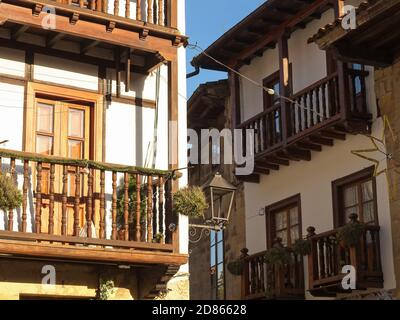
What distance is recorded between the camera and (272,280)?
1764 cm

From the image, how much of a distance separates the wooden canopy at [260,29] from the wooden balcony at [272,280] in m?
4.51

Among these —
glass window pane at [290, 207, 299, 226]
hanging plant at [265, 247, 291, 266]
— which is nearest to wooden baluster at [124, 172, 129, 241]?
hanging plant at [265, 247, 291, 266]

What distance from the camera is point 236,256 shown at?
20.5 metres

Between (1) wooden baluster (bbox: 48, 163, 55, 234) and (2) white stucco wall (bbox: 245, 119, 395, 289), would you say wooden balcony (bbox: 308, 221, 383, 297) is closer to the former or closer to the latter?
(2) white stucco wall (bbox: 245, 119, 395, 289)

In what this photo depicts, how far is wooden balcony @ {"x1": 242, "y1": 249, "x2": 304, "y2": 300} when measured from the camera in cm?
1747

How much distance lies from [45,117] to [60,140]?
370 millimetres

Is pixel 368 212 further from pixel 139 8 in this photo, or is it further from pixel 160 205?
pixel 139 8

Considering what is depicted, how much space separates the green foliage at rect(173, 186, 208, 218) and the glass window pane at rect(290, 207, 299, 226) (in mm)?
6570

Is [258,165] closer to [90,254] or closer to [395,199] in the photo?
[395,199]

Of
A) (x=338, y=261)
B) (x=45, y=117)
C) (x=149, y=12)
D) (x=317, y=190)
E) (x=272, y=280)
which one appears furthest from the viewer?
(x=317, y=190)

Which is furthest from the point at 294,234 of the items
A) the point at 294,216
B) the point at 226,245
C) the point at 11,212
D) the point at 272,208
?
the point at 11,212

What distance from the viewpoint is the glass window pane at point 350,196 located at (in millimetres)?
16906

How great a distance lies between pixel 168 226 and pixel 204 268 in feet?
34.5
